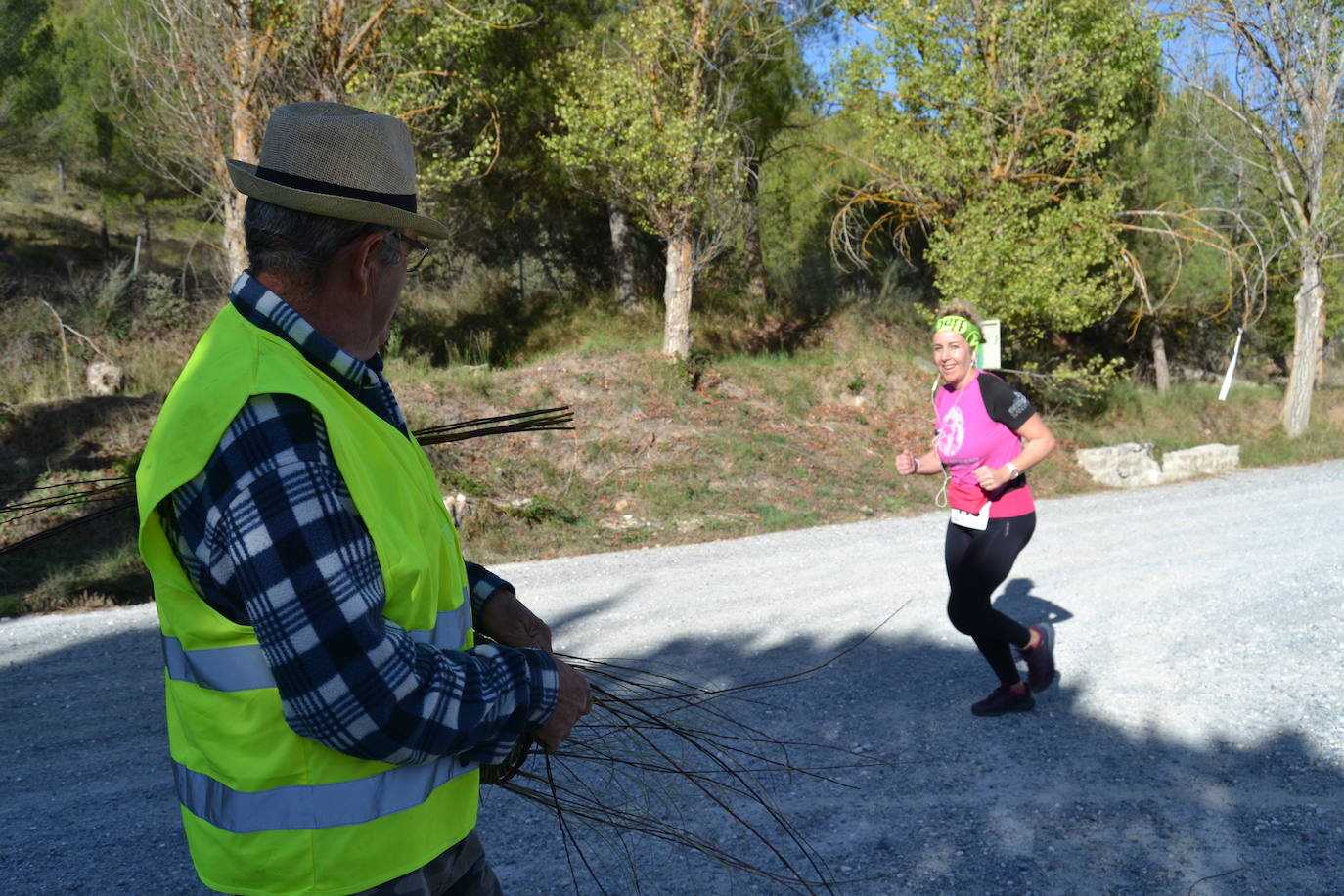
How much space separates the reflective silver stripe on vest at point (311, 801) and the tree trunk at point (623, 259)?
18545 mm

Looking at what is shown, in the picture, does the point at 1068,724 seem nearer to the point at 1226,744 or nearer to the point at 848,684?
the point at 1226,744

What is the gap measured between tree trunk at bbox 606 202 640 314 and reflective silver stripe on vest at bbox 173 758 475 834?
18545 millimetres

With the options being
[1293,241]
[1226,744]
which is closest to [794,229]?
[1293,241]

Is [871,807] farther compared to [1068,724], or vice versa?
[1068,724]

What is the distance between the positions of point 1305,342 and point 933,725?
17691mm

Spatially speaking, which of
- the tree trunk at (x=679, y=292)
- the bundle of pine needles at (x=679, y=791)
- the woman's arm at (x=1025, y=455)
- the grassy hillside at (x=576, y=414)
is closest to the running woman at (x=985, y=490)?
the woman's arm at (x=1025, y=455)

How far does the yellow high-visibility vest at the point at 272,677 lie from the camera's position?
1.40 m

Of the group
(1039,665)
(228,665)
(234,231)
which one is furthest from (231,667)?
(234,231)

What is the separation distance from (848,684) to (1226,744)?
72.0 inches

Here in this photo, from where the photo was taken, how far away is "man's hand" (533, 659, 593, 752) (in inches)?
65.2

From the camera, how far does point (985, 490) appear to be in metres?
4.77

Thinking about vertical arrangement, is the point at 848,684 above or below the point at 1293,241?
below

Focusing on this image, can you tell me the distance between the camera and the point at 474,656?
5.08 ft

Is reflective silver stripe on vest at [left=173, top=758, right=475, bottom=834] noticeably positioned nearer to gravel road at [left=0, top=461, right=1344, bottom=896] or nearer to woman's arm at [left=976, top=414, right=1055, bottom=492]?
gravel road at [left=0, top=461, right=1344, bottom=896]
